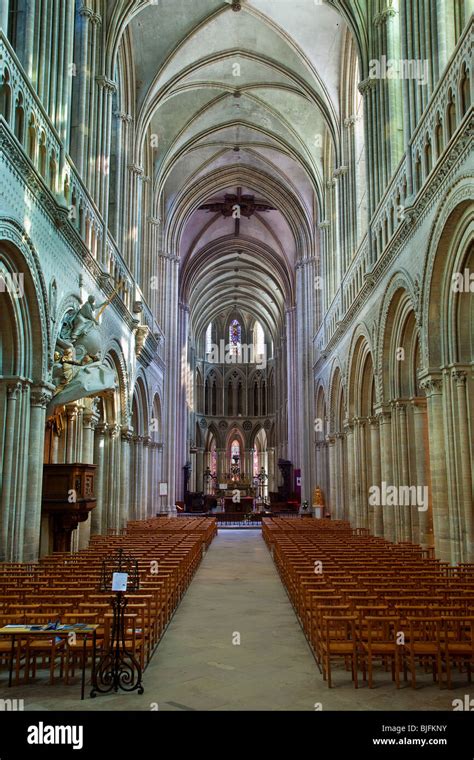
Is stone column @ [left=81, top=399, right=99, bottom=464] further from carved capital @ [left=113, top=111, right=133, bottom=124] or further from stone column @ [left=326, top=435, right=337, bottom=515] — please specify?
stone column @ [left=326, top=435, right=337, bottom=515]

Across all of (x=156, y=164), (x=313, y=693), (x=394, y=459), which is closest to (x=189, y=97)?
(x=156, y=164)

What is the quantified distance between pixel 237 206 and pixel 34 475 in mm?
29477

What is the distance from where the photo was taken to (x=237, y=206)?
3844 cm

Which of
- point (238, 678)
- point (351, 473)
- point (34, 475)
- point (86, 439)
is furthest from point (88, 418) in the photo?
point (238, 678)

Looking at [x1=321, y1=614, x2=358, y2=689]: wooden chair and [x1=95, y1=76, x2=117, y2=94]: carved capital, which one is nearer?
[x1=321, y1=614, x2=358, y2=689]: wooden chair

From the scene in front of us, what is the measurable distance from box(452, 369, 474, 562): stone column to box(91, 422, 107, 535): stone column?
10844mm

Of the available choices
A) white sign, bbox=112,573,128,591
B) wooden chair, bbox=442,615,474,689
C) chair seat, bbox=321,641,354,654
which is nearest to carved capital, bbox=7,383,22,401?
white sign, bbox=112,573,128,591

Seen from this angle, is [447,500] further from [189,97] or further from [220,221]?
[220,221]

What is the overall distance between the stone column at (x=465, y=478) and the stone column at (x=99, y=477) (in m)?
10.8

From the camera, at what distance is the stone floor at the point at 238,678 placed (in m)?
5.79

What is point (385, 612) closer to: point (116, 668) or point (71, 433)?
point (116, 668)

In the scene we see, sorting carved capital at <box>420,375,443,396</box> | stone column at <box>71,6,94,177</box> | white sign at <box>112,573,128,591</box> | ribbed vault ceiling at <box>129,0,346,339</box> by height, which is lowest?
white sign at <box>112,573,128,591</box>

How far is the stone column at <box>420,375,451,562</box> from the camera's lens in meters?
12.3

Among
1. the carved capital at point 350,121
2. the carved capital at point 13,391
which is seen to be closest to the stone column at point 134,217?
the carved capital at point 350,121
